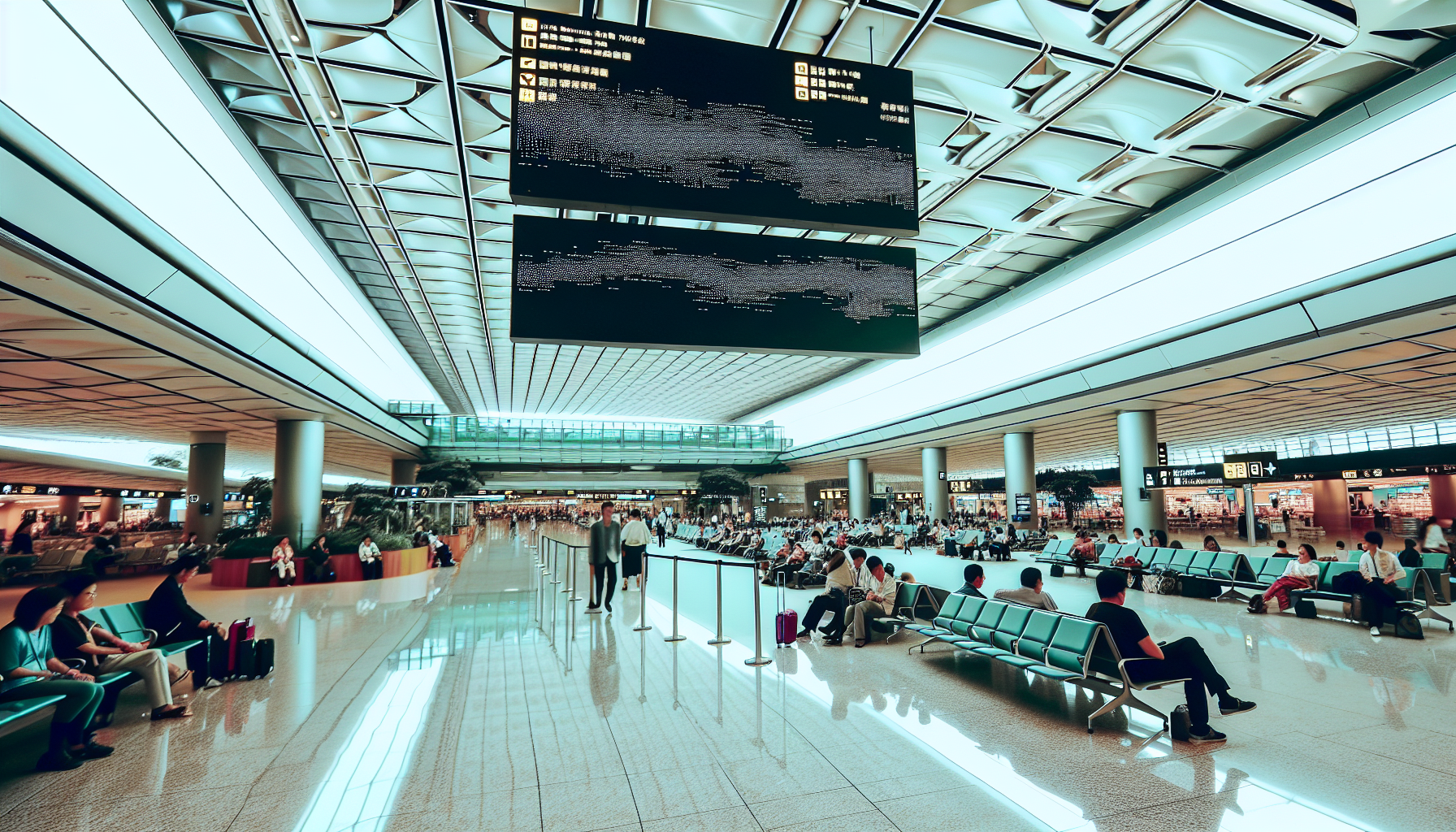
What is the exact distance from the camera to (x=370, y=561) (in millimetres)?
17766

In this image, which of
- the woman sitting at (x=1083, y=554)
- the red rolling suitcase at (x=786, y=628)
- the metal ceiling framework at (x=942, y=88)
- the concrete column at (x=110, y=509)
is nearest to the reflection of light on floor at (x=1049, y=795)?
the red rolling suitcase at (x=786, y=628)

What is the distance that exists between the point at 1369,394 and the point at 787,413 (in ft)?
98.3

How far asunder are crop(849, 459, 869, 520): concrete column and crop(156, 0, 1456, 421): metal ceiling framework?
3065 cm

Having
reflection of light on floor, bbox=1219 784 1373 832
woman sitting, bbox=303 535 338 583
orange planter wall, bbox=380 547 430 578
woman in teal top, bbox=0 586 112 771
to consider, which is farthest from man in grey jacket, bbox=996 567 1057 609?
woman sitting, bbox=303 535 338 583

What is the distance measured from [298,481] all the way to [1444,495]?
4703 centimetres

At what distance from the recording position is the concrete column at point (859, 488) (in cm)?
4497

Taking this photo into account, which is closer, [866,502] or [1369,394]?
[1369,394]

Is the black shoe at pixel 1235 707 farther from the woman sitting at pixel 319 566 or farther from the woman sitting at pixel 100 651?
the woman sitting at pixel 319 566

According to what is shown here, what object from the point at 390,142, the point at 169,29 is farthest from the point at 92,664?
the point at 390,142

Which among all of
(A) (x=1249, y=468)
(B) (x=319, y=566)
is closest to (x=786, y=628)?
(B) (x=319, y=566)

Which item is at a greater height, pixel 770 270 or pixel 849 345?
pixel 770 270

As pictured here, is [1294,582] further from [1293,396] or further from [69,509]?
[69,509]

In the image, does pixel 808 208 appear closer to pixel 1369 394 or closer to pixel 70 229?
pixel 70 229

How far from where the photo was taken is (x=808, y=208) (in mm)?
5426
